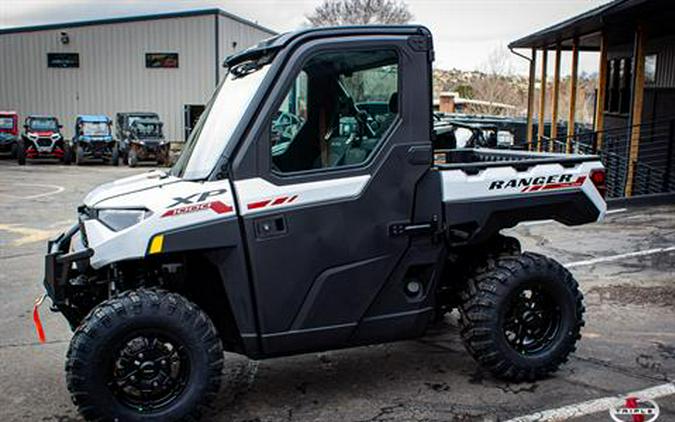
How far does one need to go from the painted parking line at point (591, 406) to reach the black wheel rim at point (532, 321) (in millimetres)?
534

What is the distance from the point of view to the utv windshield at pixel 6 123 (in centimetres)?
2952

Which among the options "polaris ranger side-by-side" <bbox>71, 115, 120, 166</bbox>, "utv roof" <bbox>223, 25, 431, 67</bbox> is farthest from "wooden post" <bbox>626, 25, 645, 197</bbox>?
"polaris ranger side-by-side" <bbox>71, 115, 120, 166</bbox>

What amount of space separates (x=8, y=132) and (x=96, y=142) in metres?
5.12

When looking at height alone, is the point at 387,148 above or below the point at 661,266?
above

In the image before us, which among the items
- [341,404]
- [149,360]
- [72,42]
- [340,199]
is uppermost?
[72,42]

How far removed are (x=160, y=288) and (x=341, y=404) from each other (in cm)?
140

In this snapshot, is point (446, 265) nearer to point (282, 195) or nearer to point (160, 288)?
point (282, 195)

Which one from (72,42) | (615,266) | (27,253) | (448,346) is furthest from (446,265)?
(72,42)

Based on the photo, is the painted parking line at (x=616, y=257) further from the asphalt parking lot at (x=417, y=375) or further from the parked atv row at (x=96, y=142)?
the parked atv row at (x=96, y=142)

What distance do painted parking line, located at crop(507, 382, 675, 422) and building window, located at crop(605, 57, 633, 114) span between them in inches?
687

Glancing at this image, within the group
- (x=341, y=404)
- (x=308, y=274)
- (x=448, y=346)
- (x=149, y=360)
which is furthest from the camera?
(x=448, y=346)

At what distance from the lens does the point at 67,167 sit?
26.7 meters

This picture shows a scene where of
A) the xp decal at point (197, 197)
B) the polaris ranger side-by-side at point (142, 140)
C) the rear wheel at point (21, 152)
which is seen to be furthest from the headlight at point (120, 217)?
the rear wheel at point (21, 152)

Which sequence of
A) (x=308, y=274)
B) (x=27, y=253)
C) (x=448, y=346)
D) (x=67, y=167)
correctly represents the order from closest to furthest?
(x=308, y=274) → (x=448, y=346) → (x=27, y=253) → (x=67, y=167)
